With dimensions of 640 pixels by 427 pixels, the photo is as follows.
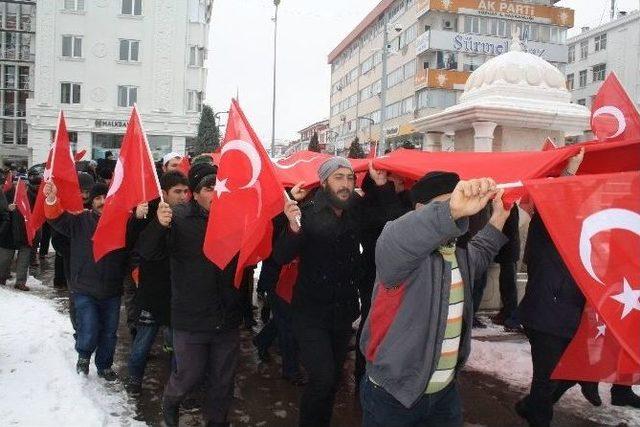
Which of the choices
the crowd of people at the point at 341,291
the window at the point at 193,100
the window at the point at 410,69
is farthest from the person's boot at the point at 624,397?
the window at the point at 410,69

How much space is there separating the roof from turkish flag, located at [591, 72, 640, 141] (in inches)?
1965

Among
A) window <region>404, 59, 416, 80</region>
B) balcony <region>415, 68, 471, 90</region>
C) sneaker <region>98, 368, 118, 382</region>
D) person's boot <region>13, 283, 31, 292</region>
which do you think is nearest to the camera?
sneaker <region>98, 368, 118, 382</region>

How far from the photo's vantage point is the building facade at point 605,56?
49.7m

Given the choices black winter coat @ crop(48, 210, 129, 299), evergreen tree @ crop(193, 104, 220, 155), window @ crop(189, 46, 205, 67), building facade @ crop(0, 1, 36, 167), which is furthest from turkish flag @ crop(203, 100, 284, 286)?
building facade @ crop(0, 1, 36, 167)

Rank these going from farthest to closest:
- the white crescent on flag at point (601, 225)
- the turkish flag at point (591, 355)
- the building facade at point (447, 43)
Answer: the building facade at point (447, 43) < the turkish flag at point (591, 355) < the white crescent on flag at point (601, 225)

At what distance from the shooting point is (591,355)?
3531 mm

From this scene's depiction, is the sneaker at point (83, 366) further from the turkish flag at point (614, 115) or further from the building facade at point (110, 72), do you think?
the building facade at point (110, 72)

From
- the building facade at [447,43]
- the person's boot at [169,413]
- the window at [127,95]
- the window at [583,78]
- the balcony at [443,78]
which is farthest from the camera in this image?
the window at [583,78]

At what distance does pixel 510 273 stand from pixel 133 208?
13.3 ft

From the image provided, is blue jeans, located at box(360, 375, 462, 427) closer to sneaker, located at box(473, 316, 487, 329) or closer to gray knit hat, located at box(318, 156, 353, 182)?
→ gray knit hat, located at box(318, 156, 353, 182)

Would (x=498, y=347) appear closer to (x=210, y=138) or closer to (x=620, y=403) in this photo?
(x=620, y=403)

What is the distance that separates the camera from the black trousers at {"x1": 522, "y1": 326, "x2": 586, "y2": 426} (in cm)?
393

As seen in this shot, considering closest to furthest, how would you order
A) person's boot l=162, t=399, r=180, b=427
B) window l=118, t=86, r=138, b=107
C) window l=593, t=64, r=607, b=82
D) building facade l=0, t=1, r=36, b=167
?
person's boot l=162, t=399, r=180, b=427 < window l=118, t=86, r=138, b=107 < window l=593, t=64, r=607, b=82 < building facade l=0, t=1, r=36, b=167

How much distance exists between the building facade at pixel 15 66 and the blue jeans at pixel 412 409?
59.7 m
